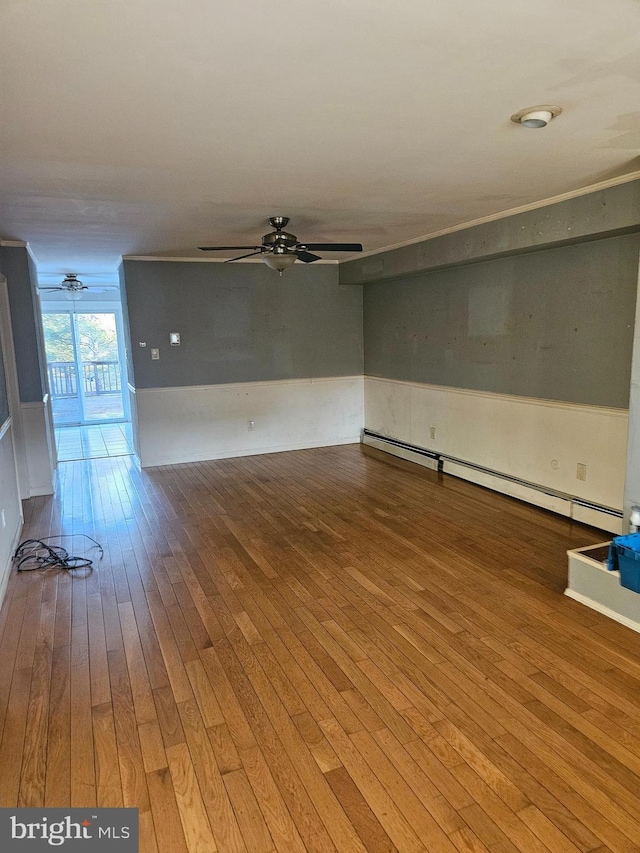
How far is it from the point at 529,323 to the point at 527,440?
1.00 metres

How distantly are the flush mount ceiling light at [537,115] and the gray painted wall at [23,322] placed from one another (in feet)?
15.4

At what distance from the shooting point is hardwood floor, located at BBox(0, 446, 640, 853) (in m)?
1.74

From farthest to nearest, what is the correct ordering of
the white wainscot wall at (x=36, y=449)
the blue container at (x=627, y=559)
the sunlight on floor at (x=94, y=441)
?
1. the sunlight on floor at (x=94, y=441)
2. the white wainscot wall at (x=36, y=449)
3. the blue container at (x=627, y=559)

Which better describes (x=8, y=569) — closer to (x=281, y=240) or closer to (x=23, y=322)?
(x=23, y=322)

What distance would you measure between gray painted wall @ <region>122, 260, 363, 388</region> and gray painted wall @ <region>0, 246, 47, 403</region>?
1.07m

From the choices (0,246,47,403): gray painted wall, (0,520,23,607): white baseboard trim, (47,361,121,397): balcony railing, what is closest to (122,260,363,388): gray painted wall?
(0,246,47,403): gray painted wall

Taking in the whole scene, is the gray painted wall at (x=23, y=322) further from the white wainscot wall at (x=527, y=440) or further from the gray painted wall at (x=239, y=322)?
the white wainscot wall at (x=527, y=440)

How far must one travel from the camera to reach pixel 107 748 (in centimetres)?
204

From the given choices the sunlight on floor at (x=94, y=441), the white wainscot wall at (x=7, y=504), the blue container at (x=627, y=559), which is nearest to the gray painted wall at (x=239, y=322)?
the sunlight on floor at (x=94, y=441)

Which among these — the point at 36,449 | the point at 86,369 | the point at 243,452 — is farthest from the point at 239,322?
the point at 86,369

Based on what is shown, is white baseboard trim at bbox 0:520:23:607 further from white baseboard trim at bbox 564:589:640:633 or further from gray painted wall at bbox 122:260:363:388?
white baseboard trim at bbox 564:589:640:633

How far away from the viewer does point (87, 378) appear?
10.1 m

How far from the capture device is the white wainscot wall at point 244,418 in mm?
6352

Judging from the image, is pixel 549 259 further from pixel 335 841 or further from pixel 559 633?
pixel 335 841
